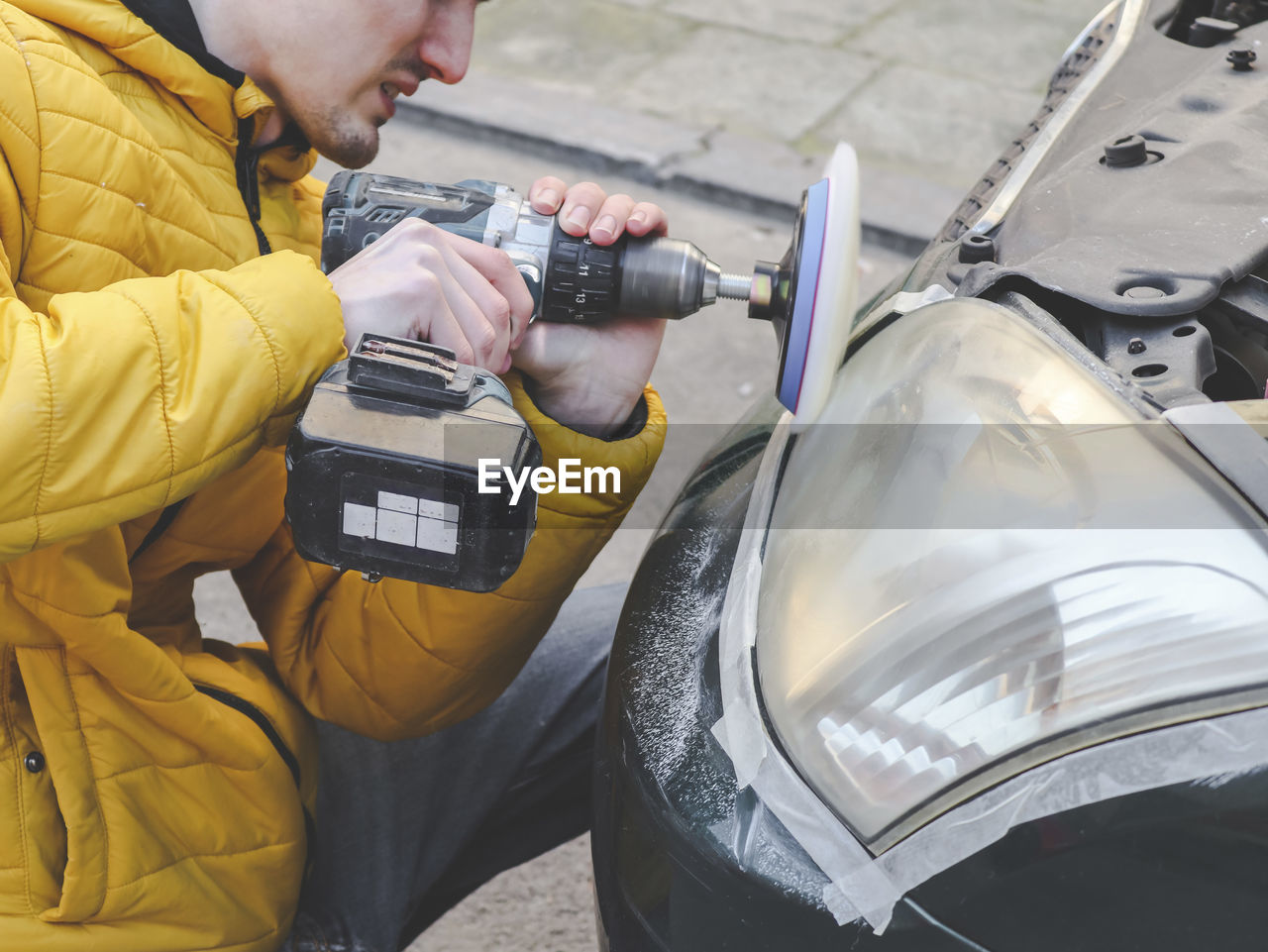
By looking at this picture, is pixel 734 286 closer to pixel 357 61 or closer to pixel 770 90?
pixel 357 61

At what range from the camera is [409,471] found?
1.12m

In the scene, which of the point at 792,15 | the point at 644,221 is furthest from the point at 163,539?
the point at 792,15

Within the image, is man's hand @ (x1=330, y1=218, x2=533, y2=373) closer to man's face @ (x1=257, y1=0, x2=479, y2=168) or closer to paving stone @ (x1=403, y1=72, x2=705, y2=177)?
man's face @ (x1=257, y1=0, x2=479, y2=168)

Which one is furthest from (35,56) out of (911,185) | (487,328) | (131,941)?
(911,185)

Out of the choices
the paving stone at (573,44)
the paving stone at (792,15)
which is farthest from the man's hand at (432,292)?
the paving stone at (792,15)

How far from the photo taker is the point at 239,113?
1.48 metres

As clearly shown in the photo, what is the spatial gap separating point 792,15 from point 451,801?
449 cm

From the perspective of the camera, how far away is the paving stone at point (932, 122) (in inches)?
174

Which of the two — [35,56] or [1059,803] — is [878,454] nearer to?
[1059,803]

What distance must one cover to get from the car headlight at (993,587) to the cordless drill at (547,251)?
307mm

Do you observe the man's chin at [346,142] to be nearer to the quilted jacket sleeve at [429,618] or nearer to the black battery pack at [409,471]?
the quilted jacket sleeve at [429,618]

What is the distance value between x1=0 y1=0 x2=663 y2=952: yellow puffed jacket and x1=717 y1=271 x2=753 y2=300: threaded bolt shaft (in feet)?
0.69

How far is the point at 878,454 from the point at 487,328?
41cm

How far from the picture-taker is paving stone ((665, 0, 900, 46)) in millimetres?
5258
